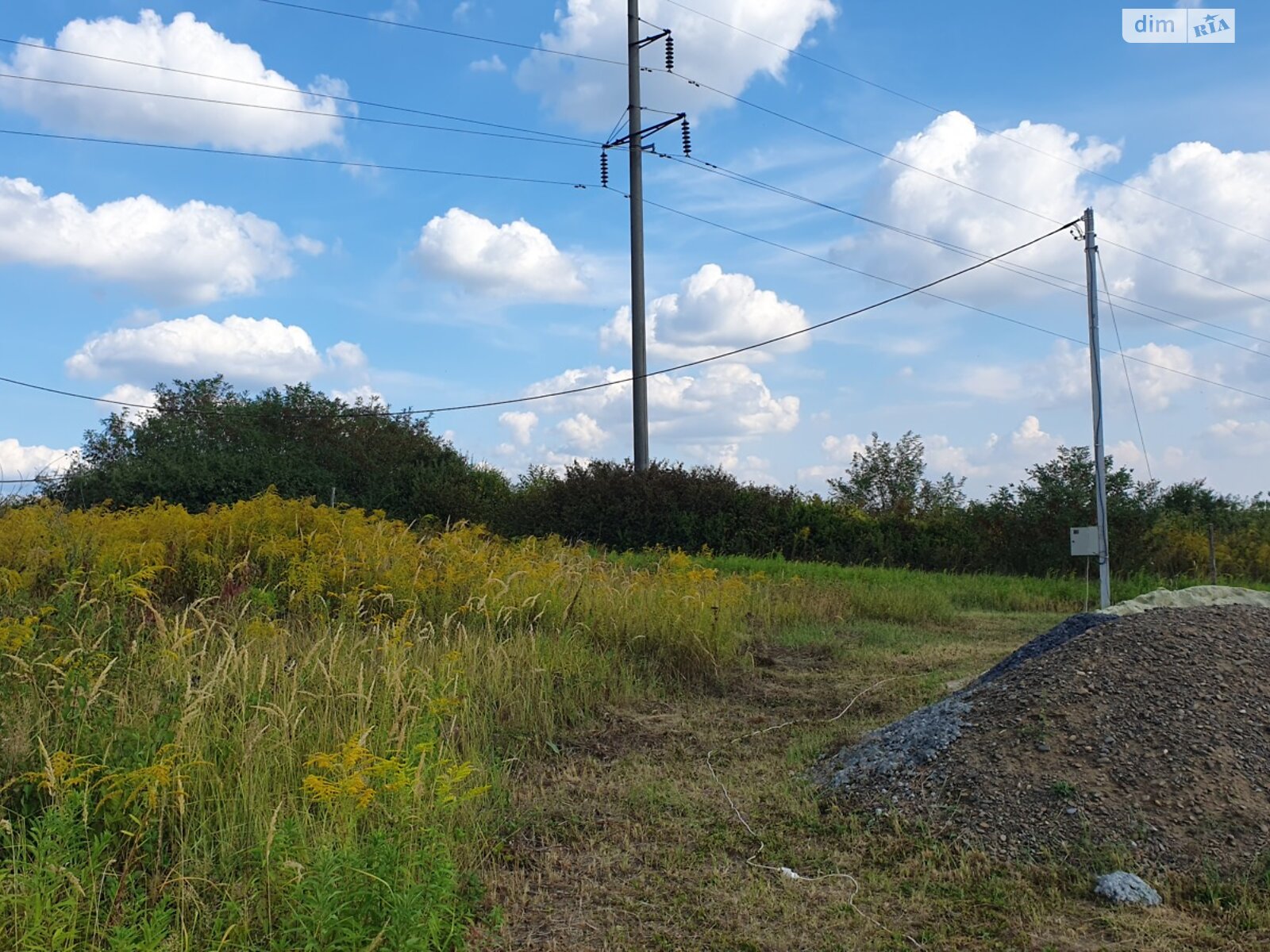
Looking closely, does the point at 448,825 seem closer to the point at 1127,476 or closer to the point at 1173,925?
the point at 1173,925

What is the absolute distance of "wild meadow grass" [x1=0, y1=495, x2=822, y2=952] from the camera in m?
3.32

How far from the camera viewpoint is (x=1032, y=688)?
5508 mm

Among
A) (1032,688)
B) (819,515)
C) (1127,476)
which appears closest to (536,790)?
(1032,688)

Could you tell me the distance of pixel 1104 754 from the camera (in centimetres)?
486

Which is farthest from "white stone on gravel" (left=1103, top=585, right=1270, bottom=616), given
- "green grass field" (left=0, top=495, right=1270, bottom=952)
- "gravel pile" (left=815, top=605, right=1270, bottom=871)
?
"green grass field" (left=0, top=495, right=1270, bottom=952)

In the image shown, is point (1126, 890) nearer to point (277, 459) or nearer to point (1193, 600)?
point (1193, 600)

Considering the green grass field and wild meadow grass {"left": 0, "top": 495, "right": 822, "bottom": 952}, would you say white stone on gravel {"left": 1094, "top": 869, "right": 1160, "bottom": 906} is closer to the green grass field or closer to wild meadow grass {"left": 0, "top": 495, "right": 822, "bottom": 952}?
the green grass field

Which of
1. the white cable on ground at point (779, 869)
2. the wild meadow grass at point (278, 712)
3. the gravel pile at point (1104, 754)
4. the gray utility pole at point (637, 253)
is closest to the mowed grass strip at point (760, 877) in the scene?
the white cable on ground at point (779, 869)

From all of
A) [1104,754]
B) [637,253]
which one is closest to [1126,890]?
[1104,754]

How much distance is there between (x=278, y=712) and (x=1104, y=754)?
12.4 ft

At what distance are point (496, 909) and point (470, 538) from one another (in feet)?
22.2

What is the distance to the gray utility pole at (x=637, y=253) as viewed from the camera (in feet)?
67.0

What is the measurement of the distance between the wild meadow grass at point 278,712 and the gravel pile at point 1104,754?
6.72 ft

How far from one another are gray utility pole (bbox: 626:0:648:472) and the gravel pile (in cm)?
1461
